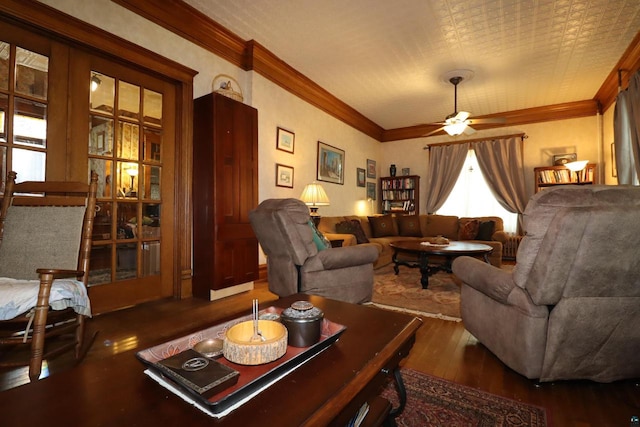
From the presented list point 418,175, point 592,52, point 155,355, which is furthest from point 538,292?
point 418,175

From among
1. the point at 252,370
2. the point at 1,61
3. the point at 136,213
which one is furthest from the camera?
the point at 136,213

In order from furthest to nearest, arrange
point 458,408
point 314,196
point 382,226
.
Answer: point 382,226 → point 314,196 → point 458,408

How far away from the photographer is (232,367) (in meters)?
0.85

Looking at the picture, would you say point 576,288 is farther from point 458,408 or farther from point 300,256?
point 300,256

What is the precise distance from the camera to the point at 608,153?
5.04 meters

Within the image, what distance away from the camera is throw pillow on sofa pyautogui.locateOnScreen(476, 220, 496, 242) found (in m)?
5.07

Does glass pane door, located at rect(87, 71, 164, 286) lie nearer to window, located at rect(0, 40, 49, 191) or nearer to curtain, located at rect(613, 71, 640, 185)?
window, located at rect(0, 40, 49, 191)

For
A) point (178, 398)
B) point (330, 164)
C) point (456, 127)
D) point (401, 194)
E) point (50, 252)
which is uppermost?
point (456, 127)

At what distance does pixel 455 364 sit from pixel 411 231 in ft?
14.3

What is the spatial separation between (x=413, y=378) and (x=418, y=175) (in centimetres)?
582

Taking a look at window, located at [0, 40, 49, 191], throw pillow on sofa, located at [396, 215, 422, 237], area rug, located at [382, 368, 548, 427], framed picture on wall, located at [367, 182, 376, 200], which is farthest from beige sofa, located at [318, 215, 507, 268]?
window, located at [0, 40, 49, 191]

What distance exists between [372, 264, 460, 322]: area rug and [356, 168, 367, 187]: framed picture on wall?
2.56 meters

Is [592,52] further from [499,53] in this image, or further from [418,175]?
[418,175]

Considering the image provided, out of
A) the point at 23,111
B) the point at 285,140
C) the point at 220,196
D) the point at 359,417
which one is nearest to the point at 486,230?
the point at 285,140
